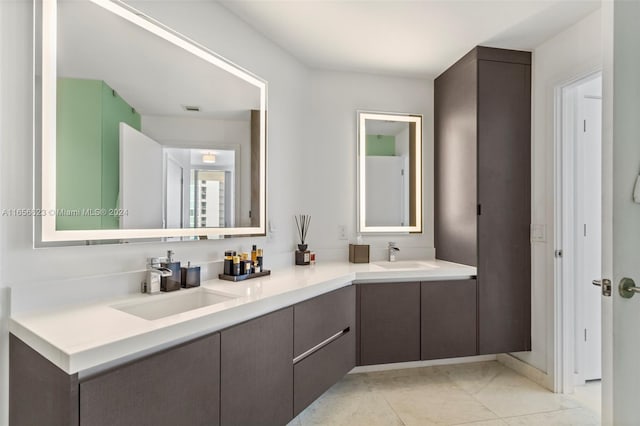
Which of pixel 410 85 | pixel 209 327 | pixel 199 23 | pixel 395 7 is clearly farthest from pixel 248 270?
pixel 410 85

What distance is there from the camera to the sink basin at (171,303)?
4.63 ft

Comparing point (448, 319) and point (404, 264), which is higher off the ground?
point (404, 264)

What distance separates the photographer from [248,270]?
1927 mm

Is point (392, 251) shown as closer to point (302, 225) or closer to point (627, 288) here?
point (302, 225)

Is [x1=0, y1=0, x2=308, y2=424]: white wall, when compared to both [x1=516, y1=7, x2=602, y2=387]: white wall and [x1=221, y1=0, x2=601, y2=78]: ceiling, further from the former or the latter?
[x1=516, y1=7, x2=602, y2=387]: white wall

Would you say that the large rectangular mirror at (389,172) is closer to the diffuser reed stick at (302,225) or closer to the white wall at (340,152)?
the white wall at (340,152)

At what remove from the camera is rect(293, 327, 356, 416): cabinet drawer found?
67.3 inches

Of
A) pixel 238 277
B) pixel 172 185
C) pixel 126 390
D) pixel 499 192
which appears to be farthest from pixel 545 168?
pixel 126 390

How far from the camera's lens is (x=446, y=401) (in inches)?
85.2

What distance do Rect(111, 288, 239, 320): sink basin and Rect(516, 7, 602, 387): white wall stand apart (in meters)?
2.15

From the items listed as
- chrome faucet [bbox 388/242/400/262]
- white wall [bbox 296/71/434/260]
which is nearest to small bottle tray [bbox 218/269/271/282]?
white wall [bbox 296/71/434/260]

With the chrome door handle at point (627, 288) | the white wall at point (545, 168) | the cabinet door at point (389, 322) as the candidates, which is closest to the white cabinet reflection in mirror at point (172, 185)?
the cabinet door at point (389, 322)

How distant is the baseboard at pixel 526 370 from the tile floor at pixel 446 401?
0.13 ft

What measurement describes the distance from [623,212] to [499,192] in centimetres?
134
